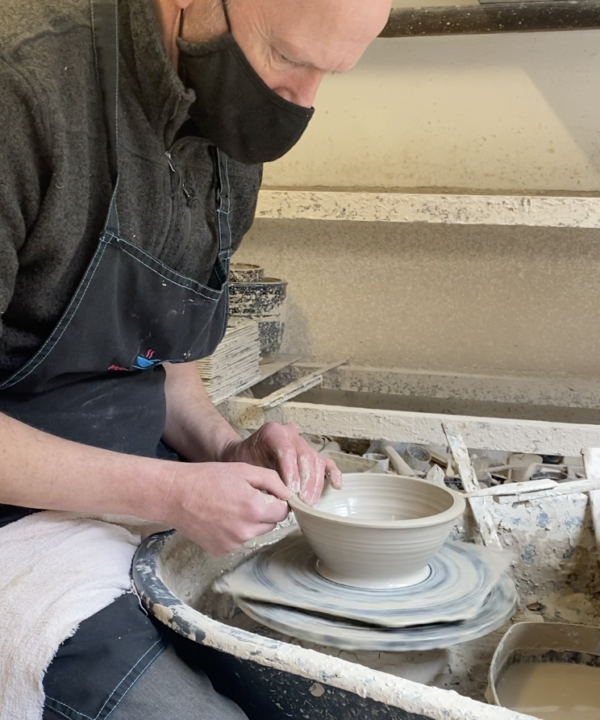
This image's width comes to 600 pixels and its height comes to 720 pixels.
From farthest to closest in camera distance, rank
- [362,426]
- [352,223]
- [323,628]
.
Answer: [352,223]
[362,426]
[323,628]

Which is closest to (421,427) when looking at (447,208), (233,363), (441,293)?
(233,363)

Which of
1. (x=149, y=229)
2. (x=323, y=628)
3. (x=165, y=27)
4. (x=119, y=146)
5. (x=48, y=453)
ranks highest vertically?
(x=165, y=27)

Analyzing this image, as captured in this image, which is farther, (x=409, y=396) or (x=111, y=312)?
(x=409, y=396)

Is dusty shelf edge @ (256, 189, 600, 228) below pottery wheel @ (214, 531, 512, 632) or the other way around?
the other way around

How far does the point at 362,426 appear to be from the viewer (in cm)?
235

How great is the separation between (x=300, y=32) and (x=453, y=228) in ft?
6.85

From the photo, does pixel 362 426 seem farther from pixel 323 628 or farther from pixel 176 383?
pixel 323 628

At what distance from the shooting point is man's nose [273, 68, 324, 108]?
3.73 feet

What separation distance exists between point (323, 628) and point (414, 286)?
2225 mm

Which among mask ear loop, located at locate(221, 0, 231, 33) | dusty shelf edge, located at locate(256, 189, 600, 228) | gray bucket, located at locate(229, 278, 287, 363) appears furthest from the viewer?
gray bucket, located at locate(229, 278, 287, 363)

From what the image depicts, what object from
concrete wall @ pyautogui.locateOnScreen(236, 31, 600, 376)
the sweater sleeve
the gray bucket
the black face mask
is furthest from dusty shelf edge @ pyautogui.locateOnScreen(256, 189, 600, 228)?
the sweater sleeve

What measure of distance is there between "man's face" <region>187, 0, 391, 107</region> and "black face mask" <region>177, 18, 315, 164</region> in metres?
0.02

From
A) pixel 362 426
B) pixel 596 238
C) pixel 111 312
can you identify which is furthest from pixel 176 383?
pixel 596 238

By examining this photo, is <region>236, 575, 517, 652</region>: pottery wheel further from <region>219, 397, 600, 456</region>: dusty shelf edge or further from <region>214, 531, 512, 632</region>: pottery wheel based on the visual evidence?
<region>219, 397, 600, 456</region>: dusty shelf edge
